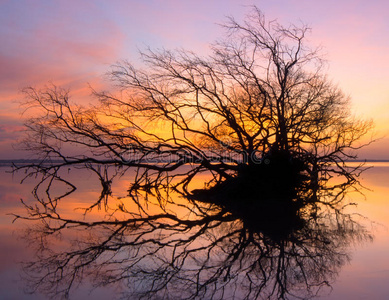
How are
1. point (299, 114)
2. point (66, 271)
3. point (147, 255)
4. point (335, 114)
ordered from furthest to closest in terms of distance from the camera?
point (335, 114), point (299, 114), point (147, 255), point (66, 271)

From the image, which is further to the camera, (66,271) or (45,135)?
(45,135)

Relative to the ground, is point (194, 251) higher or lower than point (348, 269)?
higher

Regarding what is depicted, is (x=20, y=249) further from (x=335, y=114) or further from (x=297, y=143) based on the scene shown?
(x=335, y=114)

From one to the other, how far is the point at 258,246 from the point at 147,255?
69.1 inches

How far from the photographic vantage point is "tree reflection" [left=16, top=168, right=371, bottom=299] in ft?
15.1

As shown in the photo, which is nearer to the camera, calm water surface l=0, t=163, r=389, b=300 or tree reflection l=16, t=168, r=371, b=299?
calm water surface l=0, t=163, r=389, b=300

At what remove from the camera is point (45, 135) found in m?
14.8

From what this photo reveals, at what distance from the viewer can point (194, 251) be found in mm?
6215

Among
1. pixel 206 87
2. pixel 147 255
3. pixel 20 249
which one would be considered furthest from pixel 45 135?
pixel 147 255

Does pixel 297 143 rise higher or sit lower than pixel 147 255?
higher

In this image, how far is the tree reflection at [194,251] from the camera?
460cm

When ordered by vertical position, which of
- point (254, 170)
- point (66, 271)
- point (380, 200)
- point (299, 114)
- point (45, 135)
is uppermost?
point (299, 114)

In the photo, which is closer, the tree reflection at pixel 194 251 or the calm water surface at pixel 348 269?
the calm water surface at pixel 348 269

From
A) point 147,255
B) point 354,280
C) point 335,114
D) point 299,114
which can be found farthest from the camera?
point 335,114
